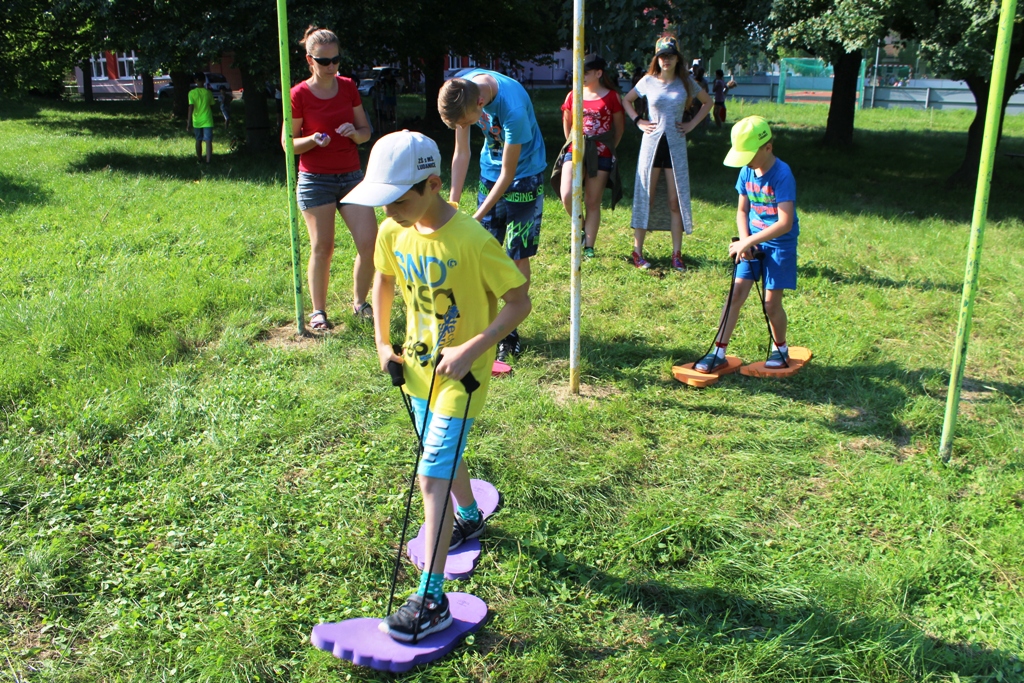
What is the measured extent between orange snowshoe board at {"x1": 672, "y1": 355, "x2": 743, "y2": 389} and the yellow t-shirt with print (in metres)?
2.21

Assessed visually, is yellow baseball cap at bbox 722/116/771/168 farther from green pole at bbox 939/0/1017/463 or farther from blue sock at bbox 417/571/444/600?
blue sock at bbox 417/571/444/600

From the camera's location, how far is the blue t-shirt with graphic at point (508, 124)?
14.0 ft

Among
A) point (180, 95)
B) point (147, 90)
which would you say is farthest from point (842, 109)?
point (147, 90)

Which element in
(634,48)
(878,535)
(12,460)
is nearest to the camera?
(878,535)

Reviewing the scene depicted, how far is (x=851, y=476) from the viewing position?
376 centimetres

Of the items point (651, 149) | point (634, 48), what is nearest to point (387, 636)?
point (651, 149)

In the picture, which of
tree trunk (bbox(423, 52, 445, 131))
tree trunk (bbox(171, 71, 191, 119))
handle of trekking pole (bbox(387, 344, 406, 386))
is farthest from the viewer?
tree trunk (bbox(171, 71, 191, 119))

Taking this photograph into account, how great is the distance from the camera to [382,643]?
2.62m

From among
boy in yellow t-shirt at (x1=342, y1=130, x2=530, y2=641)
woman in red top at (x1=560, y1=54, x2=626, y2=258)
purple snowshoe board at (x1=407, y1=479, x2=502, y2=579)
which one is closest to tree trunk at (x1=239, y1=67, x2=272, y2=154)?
woman in red top at (x1=560, y1=54, x2=626, y2=258)

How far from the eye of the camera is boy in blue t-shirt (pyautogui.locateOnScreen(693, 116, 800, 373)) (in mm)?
4418

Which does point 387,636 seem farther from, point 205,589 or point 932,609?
point 932,609

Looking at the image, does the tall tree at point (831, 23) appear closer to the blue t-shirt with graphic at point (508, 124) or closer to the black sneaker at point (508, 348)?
the blue t-shirt with graphic at point (508, 124)

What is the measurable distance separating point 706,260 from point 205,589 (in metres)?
5.49

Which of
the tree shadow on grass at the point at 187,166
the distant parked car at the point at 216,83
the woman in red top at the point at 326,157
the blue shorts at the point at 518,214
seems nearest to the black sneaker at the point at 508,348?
the blue shorts at the point at 518,214
